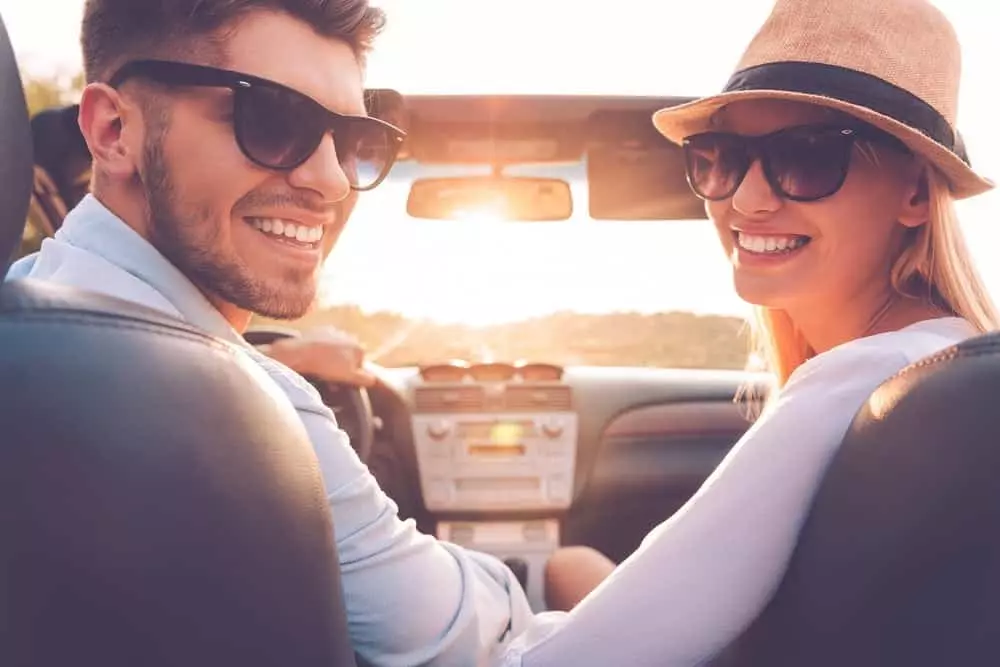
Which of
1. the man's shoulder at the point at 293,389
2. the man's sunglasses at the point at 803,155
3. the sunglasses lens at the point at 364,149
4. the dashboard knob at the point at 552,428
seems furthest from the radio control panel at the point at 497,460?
the man's shoulder at the point at 293,389

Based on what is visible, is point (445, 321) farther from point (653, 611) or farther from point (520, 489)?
point (653, 611)

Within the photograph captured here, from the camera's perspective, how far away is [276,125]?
1782 millimetres

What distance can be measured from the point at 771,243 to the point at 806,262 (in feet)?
0.28

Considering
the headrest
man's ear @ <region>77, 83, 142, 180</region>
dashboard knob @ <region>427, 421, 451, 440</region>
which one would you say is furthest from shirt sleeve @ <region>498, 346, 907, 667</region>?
dashboard knob @ <region>427, 421, 451, 440</region>

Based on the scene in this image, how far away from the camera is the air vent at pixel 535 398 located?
16.3 ft

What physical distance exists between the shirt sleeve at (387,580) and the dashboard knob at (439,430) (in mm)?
3089

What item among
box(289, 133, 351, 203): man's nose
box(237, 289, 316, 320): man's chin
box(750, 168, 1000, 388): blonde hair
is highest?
box(289, 133, 351, 203): man's nose

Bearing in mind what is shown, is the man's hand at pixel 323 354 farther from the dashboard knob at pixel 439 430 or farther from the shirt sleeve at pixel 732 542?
the shirt sleeve at pixel 732 542

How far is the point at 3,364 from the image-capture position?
0.97 meters

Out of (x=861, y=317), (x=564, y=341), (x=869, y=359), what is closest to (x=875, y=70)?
(x=861, y=317)

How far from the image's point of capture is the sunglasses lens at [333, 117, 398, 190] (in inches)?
77.9

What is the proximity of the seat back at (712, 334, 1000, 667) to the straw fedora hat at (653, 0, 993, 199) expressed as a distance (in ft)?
2.45

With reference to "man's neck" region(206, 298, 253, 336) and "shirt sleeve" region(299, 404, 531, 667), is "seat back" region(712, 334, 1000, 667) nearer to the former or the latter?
"shirt sleeve" region(299, 404, 531, 667)

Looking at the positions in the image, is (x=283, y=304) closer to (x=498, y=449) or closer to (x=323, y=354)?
(x=323, y=354)
